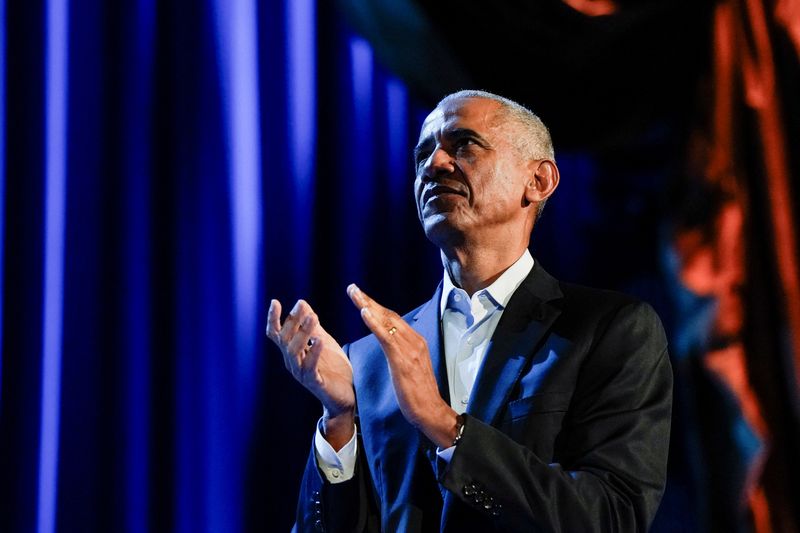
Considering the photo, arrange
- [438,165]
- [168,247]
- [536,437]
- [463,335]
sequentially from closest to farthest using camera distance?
[536,437]
[463,335]
[438,165]
[168,247]

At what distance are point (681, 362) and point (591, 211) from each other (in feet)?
1.39

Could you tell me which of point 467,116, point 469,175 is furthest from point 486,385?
point 467,116

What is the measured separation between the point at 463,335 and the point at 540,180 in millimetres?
370

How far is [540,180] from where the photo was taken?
1843mm

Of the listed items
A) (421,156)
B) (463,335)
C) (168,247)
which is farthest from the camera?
(168,247)

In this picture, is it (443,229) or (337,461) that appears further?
(443,229)

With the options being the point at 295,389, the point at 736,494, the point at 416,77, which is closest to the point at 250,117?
the point at 416,77

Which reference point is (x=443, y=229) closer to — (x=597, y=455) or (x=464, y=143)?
(x=464, y=143)

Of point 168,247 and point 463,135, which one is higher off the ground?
point 463,135

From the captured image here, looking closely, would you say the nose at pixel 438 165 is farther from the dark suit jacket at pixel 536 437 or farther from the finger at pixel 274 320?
the finger at pixel 274 320

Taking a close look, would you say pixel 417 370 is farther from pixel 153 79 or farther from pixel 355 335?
pixel 153 79

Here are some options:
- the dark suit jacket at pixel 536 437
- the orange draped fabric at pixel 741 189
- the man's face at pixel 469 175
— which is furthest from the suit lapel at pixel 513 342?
the orange draped fabric at pixel 741 189

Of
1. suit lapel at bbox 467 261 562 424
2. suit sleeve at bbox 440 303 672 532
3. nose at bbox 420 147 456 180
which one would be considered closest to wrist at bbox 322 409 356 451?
suit lapel at bbox 467 261 562 424

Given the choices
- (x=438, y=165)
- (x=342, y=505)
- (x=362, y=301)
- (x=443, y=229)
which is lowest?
(x=342, y=505)
